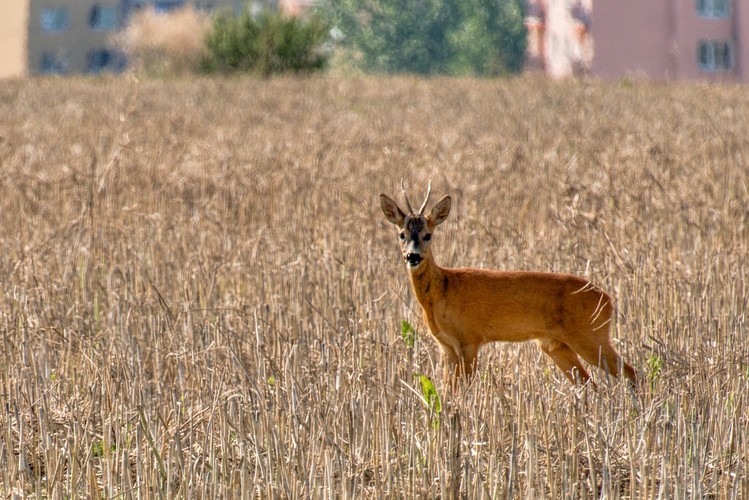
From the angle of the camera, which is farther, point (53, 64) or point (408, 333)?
point (53, 64)

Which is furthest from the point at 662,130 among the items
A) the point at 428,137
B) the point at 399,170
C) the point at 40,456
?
the point at 40,456

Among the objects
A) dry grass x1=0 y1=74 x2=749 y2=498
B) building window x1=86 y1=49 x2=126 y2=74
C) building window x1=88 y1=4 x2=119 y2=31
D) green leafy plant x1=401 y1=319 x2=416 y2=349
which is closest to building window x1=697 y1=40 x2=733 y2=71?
building window x1=86 y1=49 x2=126 y2=74

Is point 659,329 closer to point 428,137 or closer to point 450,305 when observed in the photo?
point 450,305

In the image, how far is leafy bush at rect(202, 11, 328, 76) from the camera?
36.8 m

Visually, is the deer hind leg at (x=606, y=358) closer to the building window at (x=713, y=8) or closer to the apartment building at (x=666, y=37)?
the apartment building at (x=666, y=37)

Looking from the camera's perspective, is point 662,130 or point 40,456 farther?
point 662,130

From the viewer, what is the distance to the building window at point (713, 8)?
56.9m

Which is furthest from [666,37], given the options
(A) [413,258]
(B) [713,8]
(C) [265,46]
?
(A) [413,258]

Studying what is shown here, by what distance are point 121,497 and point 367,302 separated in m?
2.76

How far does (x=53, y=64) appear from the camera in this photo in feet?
245

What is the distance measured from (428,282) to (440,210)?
35 centimetres

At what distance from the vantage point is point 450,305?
5.82 m

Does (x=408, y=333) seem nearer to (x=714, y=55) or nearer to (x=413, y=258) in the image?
(x=413, y=258)

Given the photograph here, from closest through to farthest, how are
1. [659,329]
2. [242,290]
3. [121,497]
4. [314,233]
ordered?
1. [121,497]
2. [659,329]
3. [242,290]
4. [314,233]
